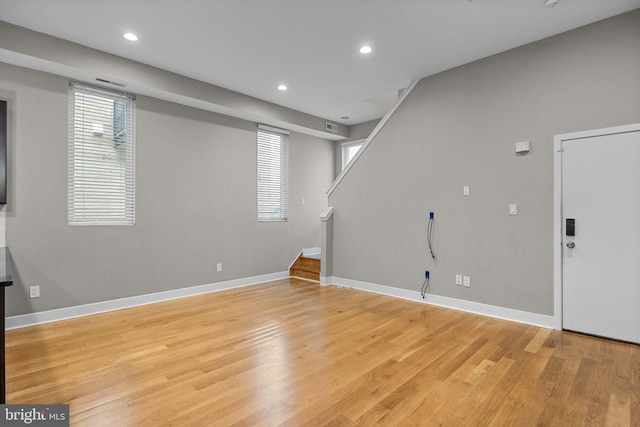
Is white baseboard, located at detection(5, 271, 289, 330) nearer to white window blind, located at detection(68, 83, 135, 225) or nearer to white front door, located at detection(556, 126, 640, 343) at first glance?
white window blind, located at detection(68, 83, 135, 225)

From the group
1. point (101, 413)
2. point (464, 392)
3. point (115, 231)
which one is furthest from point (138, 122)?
point (464, 392)

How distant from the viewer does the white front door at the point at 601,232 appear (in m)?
2.99

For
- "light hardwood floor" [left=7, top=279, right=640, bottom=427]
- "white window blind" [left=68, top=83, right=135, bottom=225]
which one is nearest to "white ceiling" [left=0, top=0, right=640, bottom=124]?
"white window blind" [left=68, top=83, right=135, bottom=225]

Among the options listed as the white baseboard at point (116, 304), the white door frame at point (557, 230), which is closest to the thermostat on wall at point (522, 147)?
the white door frame at point (557, 230)

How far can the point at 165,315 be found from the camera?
390 cm

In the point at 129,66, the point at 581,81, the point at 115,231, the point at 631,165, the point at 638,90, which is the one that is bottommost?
the point at 115,231

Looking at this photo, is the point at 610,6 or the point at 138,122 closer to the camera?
the point at 610,6

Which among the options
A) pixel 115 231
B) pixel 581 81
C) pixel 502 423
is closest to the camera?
pixel 502 423

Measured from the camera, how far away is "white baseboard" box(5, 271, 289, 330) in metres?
3.49

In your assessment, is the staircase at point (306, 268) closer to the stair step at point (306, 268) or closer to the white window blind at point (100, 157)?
the stair step at point (306, 268)

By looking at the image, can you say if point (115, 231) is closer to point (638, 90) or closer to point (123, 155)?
point (123, 155)

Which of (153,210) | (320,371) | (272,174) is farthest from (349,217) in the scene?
(320,371)

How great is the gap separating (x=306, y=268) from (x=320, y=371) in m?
3.68

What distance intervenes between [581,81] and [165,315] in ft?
17.2
